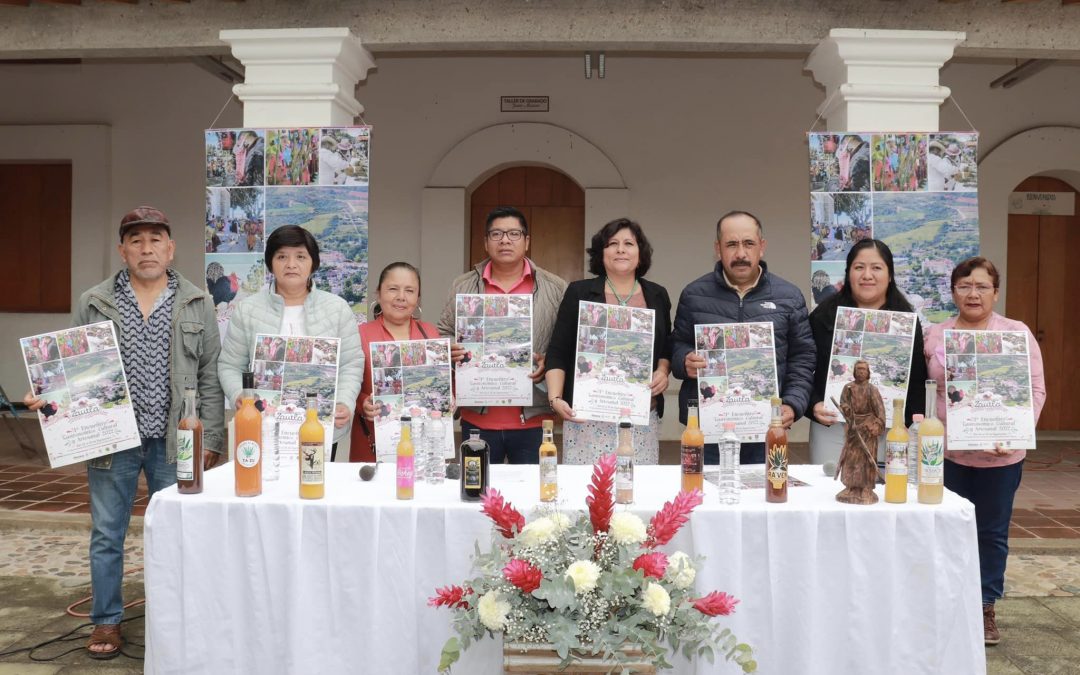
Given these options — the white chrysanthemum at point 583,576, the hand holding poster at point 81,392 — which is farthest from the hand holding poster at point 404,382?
the white chrysanthemum at point 583,576

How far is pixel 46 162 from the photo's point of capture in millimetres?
9508

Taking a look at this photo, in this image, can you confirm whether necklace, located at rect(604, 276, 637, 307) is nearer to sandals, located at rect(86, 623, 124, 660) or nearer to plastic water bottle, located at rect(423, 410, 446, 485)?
plastic water bottle, located at rect(423, 410, 446, 485)

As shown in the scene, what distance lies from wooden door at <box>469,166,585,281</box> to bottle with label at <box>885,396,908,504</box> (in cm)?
623

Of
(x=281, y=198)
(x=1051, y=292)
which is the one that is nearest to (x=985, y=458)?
(x=281, y=198)

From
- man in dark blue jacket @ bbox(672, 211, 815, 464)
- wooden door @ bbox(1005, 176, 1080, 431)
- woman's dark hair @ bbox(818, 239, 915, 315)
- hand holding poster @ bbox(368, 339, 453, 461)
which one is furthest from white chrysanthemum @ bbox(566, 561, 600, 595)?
wooden door @ bbox(1005, 176, 1080, 431)

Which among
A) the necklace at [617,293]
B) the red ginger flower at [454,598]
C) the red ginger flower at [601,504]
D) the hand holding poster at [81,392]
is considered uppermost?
the necklace at [617,293]

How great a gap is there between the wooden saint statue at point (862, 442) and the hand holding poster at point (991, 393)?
92 centimetres

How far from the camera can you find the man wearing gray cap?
3576 millimetres

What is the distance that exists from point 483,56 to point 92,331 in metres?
5.98

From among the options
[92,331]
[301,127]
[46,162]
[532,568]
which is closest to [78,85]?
[46,162]

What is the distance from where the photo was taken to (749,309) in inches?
150

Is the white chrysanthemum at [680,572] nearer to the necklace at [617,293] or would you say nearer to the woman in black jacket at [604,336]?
the woman in black jacket at [604,336]

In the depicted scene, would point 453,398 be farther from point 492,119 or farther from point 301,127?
point 492,119

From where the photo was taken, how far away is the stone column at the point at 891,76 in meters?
5.23
